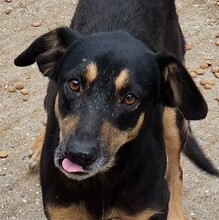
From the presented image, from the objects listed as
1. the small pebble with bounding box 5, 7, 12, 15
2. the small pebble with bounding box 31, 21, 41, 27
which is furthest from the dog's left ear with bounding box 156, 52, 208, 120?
the small pebble with bounding box 5, 7, 12, 15

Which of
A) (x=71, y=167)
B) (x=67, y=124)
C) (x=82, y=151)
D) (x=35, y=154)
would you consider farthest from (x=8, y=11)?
(x=82, y=151)

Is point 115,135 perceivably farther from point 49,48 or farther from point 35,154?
point 35,154

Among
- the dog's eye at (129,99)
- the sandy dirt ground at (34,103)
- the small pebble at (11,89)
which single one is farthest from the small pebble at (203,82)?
the dog's eye at (129,99)

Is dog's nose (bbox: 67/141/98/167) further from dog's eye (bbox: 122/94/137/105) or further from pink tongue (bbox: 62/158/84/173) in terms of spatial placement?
dog's eye (bbox: 122/94/137/105)

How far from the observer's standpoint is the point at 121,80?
150 inches

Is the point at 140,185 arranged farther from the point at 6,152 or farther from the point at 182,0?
the point at 182,0

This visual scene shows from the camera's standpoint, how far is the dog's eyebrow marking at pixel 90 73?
3781 millimetres

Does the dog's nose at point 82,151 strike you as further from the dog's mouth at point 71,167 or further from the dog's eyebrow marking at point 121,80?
the dog's eyebrow marking at point 121,80

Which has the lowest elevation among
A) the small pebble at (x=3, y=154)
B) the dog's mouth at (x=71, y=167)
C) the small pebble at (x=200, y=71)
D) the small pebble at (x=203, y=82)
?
the small pebble at (x=3, y=154)

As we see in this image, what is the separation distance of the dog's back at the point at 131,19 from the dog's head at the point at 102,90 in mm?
595

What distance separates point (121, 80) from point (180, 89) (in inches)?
16.9

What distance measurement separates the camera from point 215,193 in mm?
5438

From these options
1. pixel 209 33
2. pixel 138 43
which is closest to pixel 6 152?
pixel 138 43

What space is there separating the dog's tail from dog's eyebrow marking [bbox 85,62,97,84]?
5.48ft
